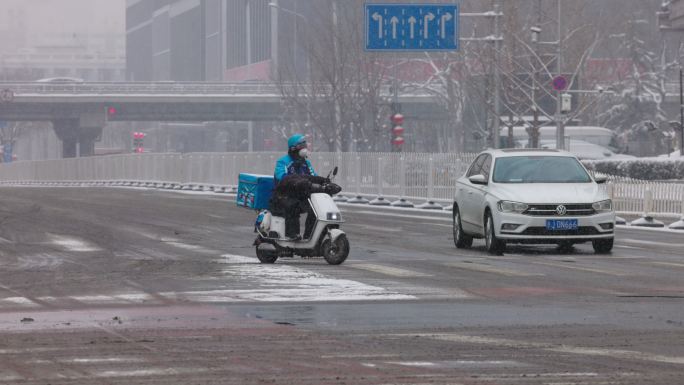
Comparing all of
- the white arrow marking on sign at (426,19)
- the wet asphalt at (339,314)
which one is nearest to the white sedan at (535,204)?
the wet asphalt at (339,314)

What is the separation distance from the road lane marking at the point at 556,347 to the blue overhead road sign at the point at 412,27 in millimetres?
35724

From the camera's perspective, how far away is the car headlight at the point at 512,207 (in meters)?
21.6

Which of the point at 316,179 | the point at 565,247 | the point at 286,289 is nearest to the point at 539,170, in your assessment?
the point at 565,247

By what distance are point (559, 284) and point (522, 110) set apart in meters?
54.4

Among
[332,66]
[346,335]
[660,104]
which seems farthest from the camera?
[660,104]

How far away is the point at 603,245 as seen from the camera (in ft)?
72.2

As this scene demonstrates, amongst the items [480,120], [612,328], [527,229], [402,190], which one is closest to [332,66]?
[480,120]

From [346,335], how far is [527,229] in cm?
1090

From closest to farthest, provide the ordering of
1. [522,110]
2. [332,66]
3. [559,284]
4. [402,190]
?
1. [559,284]
2. [402,190]
3. [522,110]
4. [332,66]

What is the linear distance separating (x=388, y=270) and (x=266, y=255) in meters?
1.93

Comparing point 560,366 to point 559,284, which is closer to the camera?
point 560,366

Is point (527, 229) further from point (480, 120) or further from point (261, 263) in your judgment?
point (480, 120)

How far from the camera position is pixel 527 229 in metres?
21.5

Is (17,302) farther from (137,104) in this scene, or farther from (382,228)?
(137,104)
